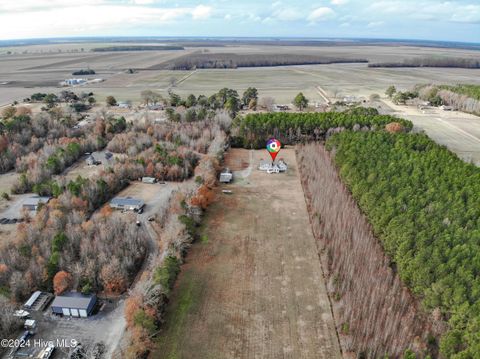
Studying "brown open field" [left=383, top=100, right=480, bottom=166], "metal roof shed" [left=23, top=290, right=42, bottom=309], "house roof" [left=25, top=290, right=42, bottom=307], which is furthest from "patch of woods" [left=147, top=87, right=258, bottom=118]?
"metal roof shed" [left=23, top=290, right=42, bottom=309]

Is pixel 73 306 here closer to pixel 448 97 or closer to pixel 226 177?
pixel 226 177

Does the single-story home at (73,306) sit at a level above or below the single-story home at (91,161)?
below

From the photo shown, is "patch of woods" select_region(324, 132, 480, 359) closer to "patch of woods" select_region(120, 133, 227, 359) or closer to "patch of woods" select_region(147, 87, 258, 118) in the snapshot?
"patch of woods" select_region(120, 133, 227, 359)

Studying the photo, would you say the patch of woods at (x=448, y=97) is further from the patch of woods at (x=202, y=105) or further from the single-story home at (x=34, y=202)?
the single-story home at (x=34, y=202)

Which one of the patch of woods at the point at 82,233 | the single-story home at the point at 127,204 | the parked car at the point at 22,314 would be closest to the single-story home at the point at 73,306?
the patch of woods at the point at 82,233

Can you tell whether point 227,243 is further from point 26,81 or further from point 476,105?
point 26,81

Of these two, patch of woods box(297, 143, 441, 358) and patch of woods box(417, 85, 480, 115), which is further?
patch of woods box(417, 85, 480, 115)

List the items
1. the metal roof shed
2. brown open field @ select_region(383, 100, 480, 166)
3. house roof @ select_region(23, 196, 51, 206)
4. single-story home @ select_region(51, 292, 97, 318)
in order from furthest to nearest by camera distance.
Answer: brown open field @ select_region(383, 100, 480, 166) < house roof @ select_region(23, 196, 51, 206) < the metal roof shed < single-story home @ select_region(51, 292, 97, 318)
